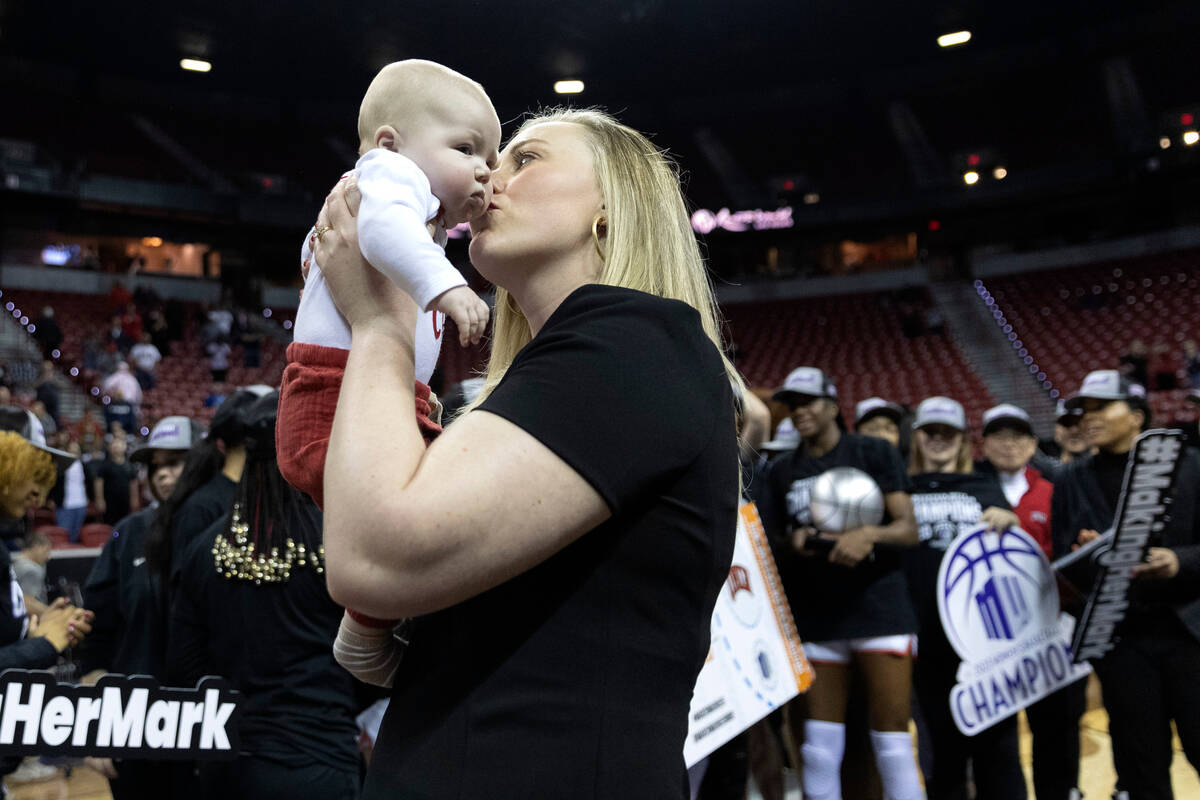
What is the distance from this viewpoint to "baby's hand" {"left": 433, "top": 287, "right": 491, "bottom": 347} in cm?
90

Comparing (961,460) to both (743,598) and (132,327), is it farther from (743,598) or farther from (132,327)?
(132,327)

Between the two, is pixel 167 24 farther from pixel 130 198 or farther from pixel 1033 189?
pixel 1033 189

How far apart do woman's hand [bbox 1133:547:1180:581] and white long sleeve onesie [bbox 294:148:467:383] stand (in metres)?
3.28

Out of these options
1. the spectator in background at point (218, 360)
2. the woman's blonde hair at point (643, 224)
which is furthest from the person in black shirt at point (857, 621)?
the spectator in background at point (218, 360)

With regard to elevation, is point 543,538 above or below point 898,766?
above

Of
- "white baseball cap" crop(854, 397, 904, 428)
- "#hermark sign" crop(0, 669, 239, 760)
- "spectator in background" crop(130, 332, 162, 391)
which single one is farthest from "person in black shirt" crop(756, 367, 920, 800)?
"spectator in background" crop(130, 332, 162, 391)

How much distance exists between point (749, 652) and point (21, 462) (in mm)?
2306

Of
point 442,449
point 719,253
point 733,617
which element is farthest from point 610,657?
point 719,253

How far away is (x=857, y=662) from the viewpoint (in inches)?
152

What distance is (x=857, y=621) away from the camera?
379 cm

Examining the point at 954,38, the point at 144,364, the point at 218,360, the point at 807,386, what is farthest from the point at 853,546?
the point at 954,38

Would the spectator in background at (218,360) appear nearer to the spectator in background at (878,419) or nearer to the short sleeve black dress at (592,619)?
the spectator in background at (878,419)

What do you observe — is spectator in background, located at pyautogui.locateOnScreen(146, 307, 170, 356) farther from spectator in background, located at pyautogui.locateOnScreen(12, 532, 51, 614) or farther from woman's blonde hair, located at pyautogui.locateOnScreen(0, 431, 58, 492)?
woman's blonde hair, located at pyautogui.locateOnScreen(0, 431, 58, 492)

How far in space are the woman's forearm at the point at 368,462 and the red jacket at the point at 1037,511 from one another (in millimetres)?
4426
